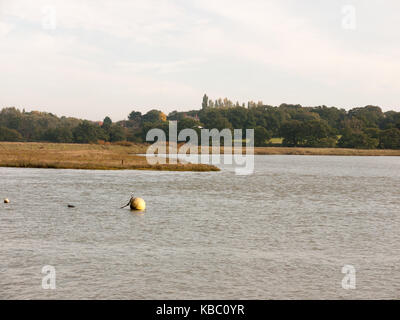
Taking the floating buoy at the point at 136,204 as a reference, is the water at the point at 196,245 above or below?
below

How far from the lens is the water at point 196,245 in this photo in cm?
2244

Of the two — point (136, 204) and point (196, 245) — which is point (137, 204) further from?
point (196, 245)

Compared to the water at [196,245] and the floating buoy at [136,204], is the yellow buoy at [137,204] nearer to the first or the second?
the floating buoy at [136,204]

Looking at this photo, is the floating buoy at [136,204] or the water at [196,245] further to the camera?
the floating buoy at [136,204]

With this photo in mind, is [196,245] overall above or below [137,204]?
below

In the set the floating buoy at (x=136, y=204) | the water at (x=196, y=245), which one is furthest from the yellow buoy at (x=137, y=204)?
the water at (x=196, y=245)

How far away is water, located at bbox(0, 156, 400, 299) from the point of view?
22438mm

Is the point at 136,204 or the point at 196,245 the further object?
→ the point at 136,204

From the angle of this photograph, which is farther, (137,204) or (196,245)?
(137,204)

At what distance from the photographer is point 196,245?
31203mm

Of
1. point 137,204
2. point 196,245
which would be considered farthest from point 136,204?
point 196,245

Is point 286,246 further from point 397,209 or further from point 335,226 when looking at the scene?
point 397,209
